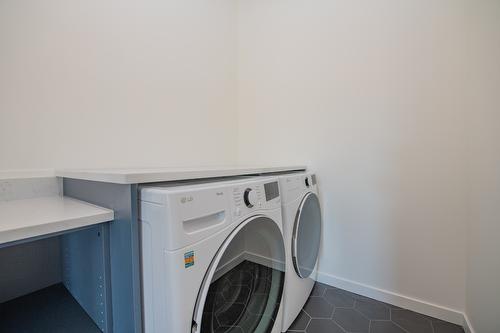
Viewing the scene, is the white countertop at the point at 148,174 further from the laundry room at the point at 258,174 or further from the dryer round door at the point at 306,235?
the dryer round door at the point at 306,235

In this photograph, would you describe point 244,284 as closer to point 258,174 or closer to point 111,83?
point 258,174

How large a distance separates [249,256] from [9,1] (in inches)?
58.7

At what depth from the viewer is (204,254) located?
23.4 inches

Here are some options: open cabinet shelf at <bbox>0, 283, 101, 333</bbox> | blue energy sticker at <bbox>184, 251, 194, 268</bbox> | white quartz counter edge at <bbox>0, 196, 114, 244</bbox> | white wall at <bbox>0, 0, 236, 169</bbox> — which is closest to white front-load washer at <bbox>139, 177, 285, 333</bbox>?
blue energy sticker at <bbox>184, 251, 194, 268</bbox>

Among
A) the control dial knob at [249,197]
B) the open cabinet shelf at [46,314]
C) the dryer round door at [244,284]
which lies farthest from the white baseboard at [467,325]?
the open cabinet shelf at [46,314]

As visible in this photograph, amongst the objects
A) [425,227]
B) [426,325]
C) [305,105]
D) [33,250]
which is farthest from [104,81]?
[426,325]

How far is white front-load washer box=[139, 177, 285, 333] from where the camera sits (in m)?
0.54

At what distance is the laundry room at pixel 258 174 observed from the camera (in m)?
0.64

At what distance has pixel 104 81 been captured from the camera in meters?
1.22

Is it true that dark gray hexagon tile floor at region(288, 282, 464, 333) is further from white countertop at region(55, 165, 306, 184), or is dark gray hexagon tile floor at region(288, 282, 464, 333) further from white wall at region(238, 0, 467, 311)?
white countertop at region(55, 165, 306, 184)

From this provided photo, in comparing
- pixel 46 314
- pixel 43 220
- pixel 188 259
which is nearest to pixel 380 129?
pixel 188 259

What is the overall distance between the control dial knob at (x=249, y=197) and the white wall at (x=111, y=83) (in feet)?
2.99

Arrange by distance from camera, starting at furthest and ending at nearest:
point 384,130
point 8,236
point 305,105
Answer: point 305,105 < point 384,130 < point 8,236

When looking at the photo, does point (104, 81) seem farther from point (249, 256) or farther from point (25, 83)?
point (249, 256)
